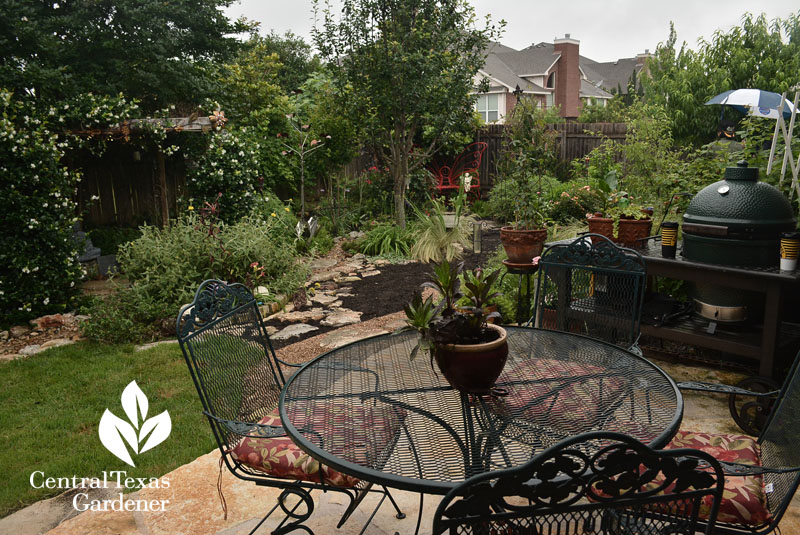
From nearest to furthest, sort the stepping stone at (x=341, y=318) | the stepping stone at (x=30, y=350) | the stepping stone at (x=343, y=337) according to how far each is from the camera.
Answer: the stepping stone at (x=343, y=337)
the stepping stone at (x=30, y=350)
the stepping stone at (x=341, y=318)

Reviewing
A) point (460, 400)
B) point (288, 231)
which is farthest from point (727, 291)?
point (288, 231)

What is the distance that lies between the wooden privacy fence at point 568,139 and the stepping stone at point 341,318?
213 inches

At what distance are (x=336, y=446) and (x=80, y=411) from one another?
8.35 ft

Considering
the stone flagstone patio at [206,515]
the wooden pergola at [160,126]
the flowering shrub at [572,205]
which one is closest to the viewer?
the stone flagstone patio at [206,515]

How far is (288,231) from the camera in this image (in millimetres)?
7320

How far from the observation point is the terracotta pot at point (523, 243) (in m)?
3.82

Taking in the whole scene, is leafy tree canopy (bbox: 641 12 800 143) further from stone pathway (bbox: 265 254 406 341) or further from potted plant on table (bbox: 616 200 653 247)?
potted plant on table (bbox: 616 200 653 247)

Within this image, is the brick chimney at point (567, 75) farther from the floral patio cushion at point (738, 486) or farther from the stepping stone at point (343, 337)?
the floral patio cushion at point (738, 486)

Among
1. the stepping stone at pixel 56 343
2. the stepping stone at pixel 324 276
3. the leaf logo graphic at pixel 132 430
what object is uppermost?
the stepping stone at pixel 324 276

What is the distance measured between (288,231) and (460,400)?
19.2 ft

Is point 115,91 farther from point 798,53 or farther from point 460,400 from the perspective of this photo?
point 798,53

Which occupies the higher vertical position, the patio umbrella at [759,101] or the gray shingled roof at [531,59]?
the gray shingled roof at [531,59]

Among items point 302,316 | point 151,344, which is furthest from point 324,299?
point 151,344

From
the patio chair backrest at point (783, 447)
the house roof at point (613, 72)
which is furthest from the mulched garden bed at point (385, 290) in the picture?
the house roof at point (613, 72)
